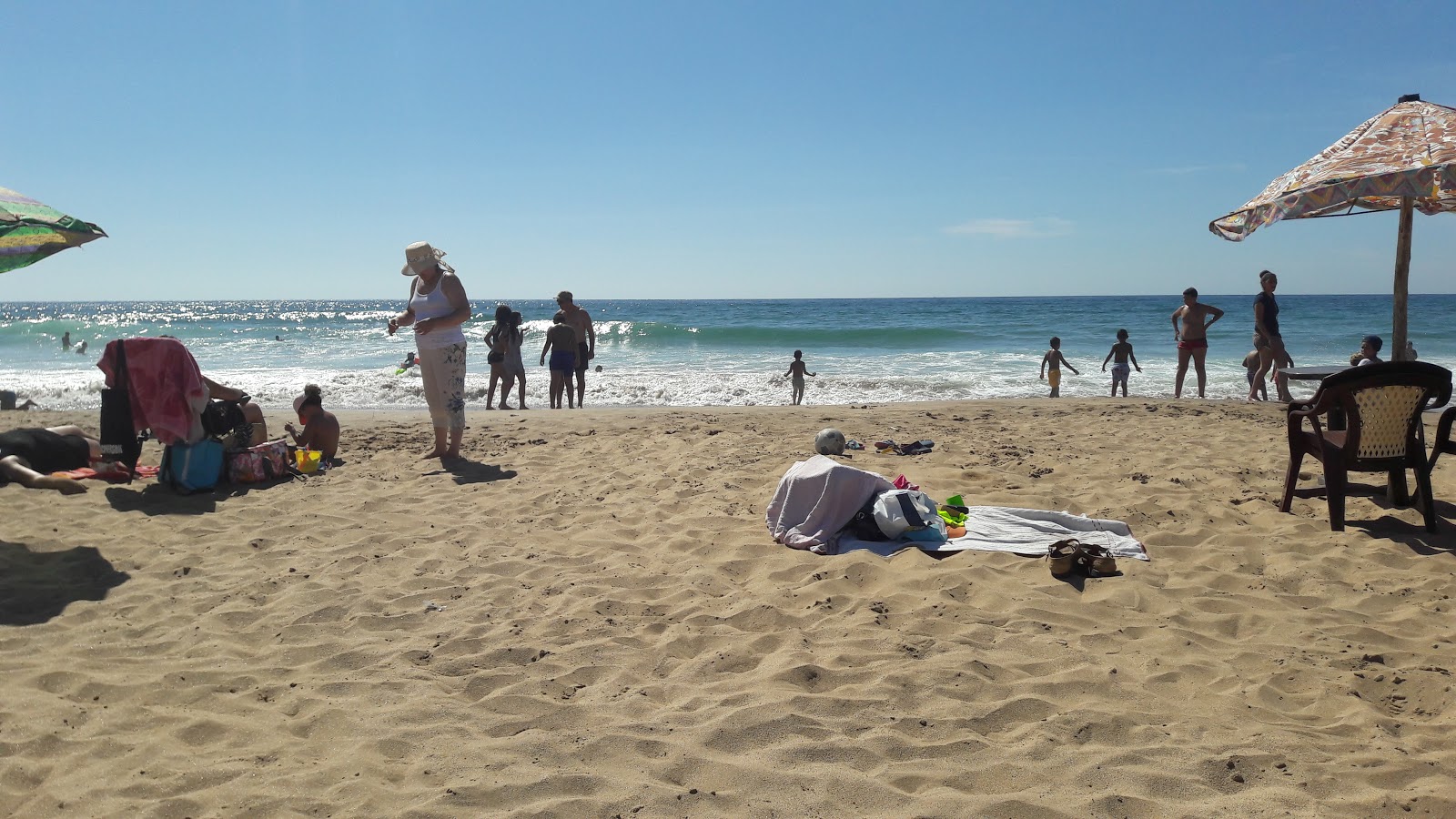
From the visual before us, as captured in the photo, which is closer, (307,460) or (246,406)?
(307,460)

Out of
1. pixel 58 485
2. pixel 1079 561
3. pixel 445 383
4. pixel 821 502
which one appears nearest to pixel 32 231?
pixel 58 485

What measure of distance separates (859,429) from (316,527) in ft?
15.8

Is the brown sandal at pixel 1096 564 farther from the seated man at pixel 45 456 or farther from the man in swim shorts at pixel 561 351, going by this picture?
the man in swim shorts at pixel 561 351

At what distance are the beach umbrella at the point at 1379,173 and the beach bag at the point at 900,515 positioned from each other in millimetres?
2988

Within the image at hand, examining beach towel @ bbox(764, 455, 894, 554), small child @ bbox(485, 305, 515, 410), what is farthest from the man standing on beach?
beach towel @ bbox(764, 455, 894, 554)

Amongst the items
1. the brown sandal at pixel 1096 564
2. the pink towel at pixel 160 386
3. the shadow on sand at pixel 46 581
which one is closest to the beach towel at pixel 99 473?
the pink towel at pixel 160 386

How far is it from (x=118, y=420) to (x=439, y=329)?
217cm

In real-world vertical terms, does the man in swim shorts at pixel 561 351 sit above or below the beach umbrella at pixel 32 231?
below

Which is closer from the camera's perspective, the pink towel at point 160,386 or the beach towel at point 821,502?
the beach towel at point 821,502

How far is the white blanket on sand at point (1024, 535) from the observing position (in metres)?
4.52

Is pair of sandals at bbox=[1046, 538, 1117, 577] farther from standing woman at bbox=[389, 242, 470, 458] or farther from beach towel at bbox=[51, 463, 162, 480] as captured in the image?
beach towel at bbox=[51, 463, 162, 480]

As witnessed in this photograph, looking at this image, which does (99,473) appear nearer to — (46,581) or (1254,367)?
(46,581)

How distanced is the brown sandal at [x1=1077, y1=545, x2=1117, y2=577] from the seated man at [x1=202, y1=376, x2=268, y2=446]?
576 centimetres

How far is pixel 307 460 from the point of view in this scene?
6492mm
